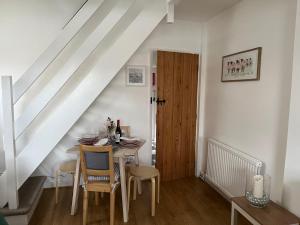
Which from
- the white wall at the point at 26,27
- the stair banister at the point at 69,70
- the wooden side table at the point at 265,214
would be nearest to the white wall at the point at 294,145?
the wooden side table at the point at 265,214

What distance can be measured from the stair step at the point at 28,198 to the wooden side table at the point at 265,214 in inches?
76.0

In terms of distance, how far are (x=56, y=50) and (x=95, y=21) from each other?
0.90 m

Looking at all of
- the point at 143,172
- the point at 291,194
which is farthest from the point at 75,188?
the point at 291,194

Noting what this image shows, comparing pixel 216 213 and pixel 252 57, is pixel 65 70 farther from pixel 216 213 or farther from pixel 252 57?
pixel 216 213

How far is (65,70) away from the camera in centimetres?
286

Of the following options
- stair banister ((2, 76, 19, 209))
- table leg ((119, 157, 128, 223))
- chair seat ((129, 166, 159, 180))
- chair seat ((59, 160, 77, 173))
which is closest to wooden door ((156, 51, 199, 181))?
chair seat ((129, 166, 159, 180))

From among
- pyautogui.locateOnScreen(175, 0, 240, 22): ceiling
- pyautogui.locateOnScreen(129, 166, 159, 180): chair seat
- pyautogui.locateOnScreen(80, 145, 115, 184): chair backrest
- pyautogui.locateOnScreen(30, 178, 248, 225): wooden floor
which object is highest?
pyautogui.locateOnScreen(175, 0, 240, 22): ceiling

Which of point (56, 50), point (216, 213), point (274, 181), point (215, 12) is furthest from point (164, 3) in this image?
point (216, 213)

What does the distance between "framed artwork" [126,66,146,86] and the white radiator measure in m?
1.31

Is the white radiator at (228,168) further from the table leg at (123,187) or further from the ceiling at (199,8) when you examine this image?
the ceiling at (199,8)

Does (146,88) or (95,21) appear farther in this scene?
(146,88)

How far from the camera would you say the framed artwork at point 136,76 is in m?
3.22

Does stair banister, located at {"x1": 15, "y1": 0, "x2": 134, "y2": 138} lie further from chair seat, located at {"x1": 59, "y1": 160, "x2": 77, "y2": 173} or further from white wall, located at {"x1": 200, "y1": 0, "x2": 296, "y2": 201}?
white wall, located at {"x1": 200, "y1": 0, "x2": 296, "y2": 201}

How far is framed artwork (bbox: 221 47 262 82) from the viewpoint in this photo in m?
2.37
